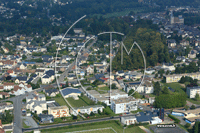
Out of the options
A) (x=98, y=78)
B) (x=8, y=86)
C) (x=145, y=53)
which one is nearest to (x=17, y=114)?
(x=8, y=86)

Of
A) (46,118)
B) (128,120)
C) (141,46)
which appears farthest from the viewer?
(141,46)

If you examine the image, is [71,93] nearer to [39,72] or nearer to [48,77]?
[48,77]

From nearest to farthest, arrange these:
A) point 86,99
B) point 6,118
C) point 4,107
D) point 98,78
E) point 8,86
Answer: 1. point 6,118
2. point 4,107
3. point 86,99
4. point 8,86
5. point 98,78

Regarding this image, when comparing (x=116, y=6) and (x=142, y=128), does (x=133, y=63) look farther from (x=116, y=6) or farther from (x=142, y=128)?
(x=116, y=6)


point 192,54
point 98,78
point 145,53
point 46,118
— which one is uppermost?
point 145,53

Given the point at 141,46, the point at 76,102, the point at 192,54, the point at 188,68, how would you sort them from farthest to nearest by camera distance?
the point at 192,54 → the point at 141,46 → the point at 188,68 → the point at 76,102

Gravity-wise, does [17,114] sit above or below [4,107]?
below

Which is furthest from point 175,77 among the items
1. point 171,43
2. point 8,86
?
point 171,43

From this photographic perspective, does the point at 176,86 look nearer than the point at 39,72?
Yes

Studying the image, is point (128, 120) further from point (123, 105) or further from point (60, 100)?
point (60, 100)
